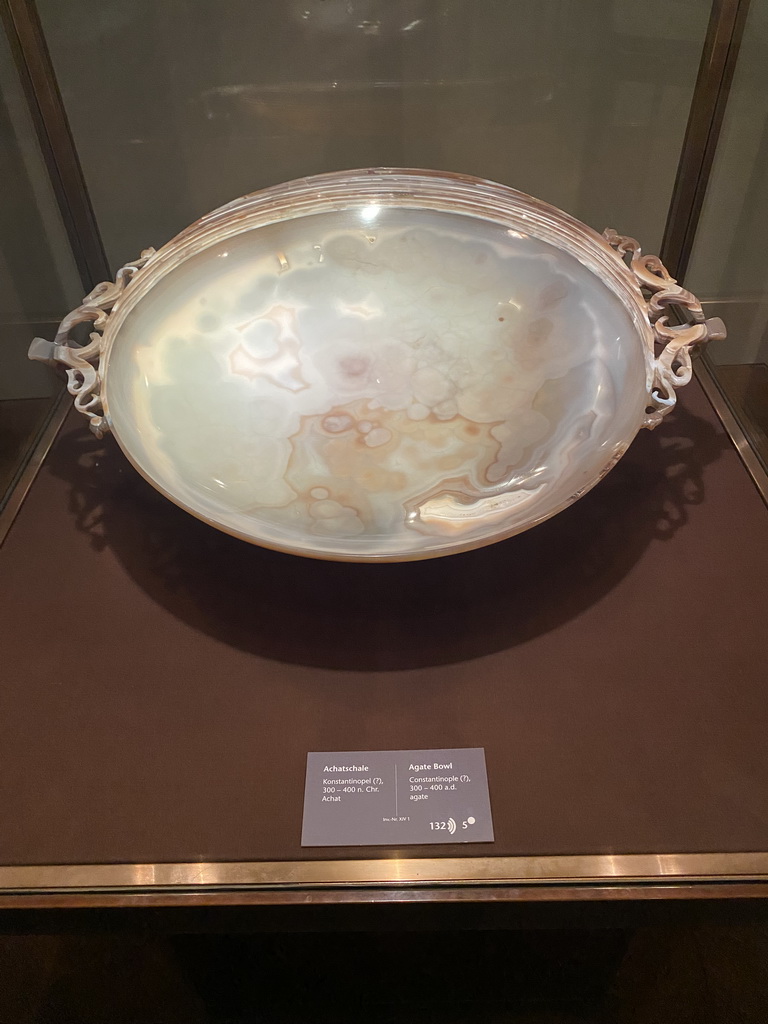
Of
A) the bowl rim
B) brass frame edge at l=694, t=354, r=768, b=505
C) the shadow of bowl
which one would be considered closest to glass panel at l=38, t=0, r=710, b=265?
the bowl rim

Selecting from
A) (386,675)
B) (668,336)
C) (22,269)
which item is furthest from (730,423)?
(22,269)

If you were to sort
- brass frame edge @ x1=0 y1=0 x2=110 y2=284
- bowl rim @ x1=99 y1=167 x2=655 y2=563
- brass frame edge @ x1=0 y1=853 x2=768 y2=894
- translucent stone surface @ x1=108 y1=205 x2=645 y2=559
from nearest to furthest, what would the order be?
1. brass frame edge @ x1=0 y1=853 x2=768 y2=894
2. translucent stone surface @ x1=108 y1=205 x2=645 y2=559
3. bowl rim @ x1=99 y1=167 x2=655 y2=563
4. brass frame edge @ x1=0 y1=0 x2=110 y2=284

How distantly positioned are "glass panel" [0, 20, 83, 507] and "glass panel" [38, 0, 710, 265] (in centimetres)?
7

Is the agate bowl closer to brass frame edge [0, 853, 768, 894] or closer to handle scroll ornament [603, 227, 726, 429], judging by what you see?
handle scroll ornament [603, 227, 726, 429]

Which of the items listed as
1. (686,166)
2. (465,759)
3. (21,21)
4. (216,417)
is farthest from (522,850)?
(21,21)

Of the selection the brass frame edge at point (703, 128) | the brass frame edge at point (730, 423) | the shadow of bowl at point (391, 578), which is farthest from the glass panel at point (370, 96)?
the shadow of bowl at point (391, 578)

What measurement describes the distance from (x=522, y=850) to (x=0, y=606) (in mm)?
570

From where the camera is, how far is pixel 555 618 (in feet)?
2.50

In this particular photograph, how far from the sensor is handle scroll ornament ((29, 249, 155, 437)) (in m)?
0.77

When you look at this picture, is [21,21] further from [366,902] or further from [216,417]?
[366,902]

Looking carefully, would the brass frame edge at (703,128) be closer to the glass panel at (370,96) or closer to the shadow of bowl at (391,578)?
the glass panel at (370,96)

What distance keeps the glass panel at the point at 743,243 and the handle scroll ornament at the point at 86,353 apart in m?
0.77

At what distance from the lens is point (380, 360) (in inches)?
36.7

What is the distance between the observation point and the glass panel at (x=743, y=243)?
1009 millimetres
